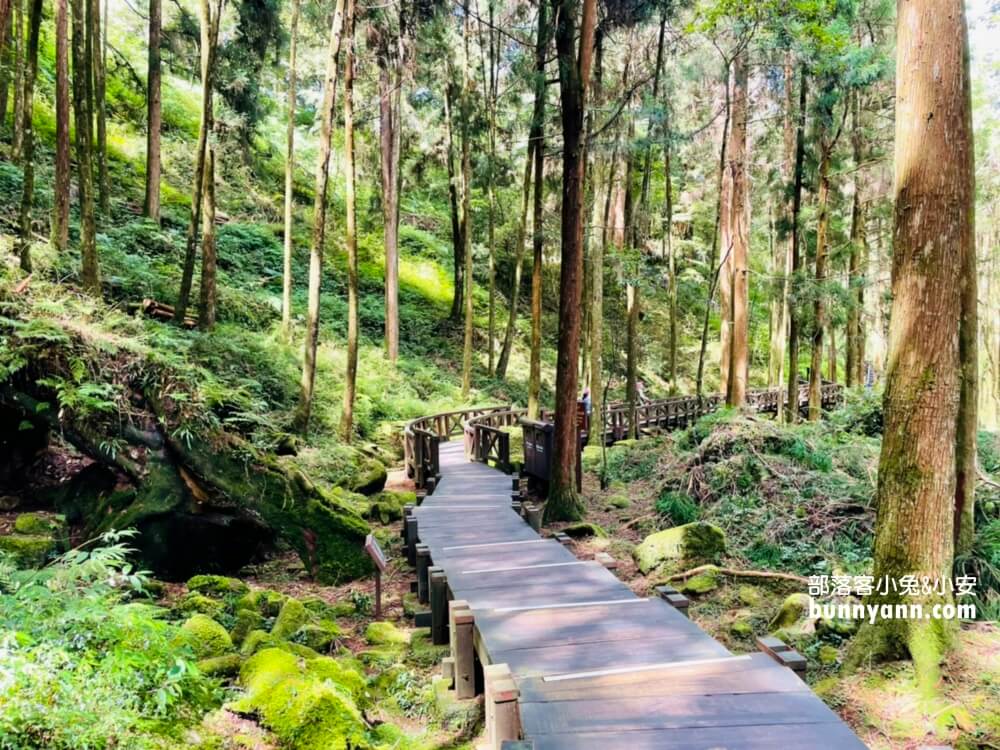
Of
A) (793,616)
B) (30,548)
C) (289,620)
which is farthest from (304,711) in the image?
(793,616)

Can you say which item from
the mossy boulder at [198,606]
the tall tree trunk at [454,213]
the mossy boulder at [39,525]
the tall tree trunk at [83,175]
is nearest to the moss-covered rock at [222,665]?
the mossy boulder at [198,606]

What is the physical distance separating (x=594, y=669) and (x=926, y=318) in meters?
3.57

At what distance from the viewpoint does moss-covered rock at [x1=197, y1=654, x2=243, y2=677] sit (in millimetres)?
4441

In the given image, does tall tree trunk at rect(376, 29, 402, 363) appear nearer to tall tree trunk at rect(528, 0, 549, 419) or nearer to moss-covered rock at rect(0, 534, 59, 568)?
tall tree trunk at rect(528, 0, 549, 419)

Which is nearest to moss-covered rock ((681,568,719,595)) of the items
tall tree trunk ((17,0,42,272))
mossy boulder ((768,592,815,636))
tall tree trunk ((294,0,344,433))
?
mossy boulder ((768,592,815,636))

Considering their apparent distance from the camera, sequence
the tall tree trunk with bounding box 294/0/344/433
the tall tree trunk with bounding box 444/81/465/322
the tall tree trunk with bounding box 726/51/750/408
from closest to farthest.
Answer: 1. the tall tree trunk with bounding box 294/0/344/433
2. the tall tree trunk with bounding box 726/51/750/408
3. the tall tree trunk with bounding box 444/81/465/322

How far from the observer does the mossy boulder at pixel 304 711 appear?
140 inches

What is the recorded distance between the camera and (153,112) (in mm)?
17312

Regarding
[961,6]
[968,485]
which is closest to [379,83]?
[961,6]

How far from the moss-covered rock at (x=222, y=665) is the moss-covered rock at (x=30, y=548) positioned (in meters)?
2.91

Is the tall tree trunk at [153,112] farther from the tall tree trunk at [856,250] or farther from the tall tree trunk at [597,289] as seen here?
the tall tree trunk at [856,250]

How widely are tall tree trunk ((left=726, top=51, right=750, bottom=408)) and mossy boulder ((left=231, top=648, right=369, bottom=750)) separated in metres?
14.3

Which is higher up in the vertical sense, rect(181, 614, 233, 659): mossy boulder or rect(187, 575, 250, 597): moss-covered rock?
rect(181, 614, 233, 659): mossy boulder

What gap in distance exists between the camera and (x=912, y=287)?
4.75 metres
